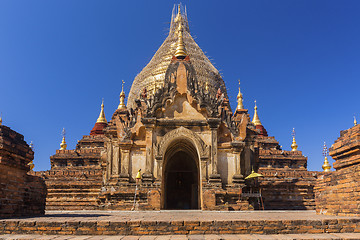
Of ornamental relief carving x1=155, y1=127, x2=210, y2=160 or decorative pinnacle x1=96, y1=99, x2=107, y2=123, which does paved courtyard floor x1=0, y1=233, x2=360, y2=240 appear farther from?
decorative pinnacle x1=96, y1=99, x2=107, y2=123

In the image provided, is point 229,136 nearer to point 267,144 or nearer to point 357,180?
point 357,180

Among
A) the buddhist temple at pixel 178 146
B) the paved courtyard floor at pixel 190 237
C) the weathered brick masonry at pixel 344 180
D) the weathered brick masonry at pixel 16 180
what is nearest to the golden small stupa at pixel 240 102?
the buddhist temple at pixel 178 146

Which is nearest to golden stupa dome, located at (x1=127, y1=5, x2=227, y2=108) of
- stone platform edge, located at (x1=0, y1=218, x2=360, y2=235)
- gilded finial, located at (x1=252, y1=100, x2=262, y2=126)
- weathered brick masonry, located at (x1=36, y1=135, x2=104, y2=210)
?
gilded finial, located at (x1=252, y1=100, x2=262, y2=126)

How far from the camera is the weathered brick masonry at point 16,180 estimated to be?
9344 millimetres

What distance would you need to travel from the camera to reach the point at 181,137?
56.9 feet

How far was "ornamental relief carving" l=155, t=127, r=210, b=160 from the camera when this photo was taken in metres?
17.0

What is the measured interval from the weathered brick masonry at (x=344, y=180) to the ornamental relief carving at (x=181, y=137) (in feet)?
21.9

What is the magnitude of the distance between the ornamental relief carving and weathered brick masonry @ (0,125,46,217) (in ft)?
22.5

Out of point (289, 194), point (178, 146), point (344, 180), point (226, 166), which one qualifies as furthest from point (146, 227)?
point (289, 194)

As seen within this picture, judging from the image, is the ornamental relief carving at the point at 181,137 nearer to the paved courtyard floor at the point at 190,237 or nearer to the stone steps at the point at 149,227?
the stone steps at the point at 149,227

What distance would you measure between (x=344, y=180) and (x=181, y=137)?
895 centimetres

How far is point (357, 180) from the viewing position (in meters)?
9.27

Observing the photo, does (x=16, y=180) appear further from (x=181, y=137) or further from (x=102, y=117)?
(x=102, y=117)

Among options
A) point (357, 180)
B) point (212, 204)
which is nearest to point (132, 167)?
point (212, 204)
